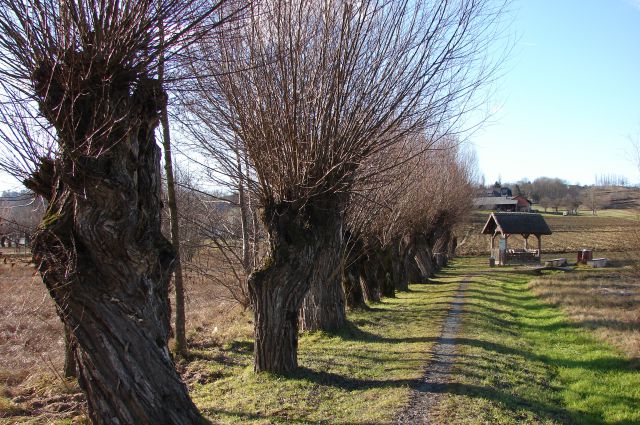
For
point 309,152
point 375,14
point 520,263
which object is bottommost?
point 520,263

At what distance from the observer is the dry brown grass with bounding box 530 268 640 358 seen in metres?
13.9

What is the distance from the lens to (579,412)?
780 centimetres

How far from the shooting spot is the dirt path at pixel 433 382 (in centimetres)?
656

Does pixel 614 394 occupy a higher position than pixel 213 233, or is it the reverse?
pixel 213 233

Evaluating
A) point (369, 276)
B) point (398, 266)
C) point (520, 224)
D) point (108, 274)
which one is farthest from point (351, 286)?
point (520, 224)

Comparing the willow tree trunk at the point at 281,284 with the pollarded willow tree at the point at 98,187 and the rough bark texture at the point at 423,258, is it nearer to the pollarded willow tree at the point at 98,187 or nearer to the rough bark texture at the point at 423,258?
the pollarded willow tree at the point at 98,187

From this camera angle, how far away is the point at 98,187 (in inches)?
183

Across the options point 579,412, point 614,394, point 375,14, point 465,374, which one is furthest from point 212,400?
point 614,394

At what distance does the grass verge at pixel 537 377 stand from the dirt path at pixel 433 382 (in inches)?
5.5

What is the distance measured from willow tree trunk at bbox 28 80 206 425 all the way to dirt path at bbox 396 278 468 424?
286 centimetres

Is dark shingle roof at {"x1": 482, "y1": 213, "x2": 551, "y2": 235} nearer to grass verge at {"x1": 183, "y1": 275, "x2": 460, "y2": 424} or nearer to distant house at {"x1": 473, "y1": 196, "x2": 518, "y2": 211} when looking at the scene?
distant house at {"x1": 473, "y1": 196, "x2": 518, "y2": 211}

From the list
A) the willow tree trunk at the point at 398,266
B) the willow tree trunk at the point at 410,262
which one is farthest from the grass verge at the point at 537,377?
the willow tree trunk at the point at 410,262

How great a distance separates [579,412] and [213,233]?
8.65 metres

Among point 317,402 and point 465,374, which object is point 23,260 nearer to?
point 317,402
